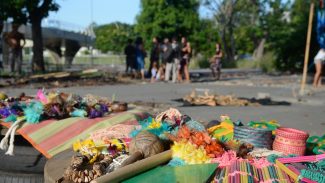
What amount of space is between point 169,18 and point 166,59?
67.2ft

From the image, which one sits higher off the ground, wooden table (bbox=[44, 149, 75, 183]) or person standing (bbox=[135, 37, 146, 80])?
person standing (bbox=[135, 37, 146, 80])

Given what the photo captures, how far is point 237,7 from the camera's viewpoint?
52281 mm

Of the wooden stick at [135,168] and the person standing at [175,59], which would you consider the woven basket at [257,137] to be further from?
the person standing at [175,59]

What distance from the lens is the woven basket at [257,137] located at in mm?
3896

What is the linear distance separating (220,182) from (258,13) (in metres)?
59.8

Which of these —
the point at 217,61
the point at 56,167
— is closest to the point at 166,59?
the point at 217,61

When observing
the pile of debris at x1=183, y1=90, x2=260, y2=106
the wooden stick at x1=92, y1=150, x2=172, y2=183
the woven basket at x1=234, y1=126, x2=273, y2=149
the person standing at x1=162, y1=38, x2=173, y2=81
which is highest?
the person standing at x1=162, y1=38, x2=173, y2=81

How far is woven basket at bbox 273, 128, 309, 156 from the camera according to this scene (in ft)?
12.4

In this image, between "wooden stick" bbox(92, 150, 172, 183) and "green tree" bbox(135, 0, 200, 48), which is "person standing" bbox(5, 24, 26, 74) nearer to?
"green tree" bbox(135, 0, 200, 48)

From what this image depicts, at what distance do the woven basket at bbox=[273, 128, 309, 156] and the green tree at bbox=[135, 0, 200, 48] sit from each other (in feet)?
113

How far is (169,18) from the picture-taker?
3862cm

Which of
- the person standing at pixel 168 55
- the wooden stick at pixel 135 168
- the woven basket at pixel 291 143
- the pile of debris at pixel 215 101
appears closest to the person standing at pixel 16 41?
the person standing at pixel 168 55

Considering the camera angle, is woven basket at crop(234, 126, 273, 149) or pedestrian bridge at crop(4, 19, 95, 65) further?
pedestrian bridge at crop(4, 19, 95, 65)

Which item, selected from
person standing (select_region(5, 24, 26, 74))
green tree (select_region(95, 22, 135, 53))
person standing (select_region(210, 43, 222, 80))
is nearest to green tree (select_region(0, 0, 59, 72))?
person standing (select_region(5, 24, 26, 74))
